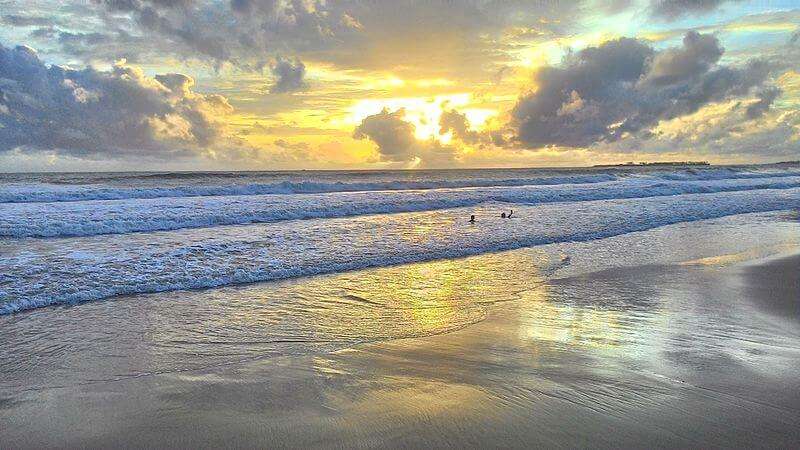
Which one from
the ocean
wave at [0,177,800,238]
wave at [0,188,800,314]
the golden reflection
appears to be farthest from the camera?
wave at [0,177,800,238]

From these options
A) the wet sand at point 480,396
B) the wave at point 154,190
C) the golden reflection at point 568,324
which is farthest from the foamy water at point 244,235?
the wet sand at point 480,396

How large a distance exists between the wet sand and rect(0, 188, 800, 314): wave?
4188 millimetres

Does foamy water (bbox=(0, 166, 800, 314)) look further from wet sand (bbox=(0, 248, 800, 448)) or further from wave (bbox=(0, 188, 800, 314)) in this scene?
wet sand (bbox=(0, 248, 800, 448))

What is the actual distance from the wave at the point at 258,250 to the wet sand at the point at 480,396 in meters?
4.19

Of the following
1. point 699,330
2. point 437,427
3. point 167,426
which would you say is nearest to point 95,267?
point 167,426

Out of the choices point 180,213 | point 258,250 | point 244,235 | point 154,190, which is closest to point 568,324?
point 258,250

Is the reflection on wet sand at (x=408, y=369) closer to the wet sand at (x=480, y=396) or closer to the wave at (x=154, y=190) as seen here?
the wet sand at (x=480, y=396)

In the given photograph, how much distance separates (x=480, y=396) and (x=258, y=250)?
8433mm

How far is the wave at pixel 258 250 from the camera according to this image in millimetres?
8461

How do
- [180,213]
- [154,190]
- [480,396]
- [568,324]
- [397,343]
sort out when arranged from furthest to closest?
1. [154,190]
2. [180,213]
3. [568,324]
4. [397,343]
5. [480,396]

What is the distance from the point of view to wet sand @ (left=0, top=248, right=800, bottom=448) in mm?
3625

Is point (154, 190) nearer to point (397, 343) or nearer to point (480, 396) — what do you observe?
point (397, 343)

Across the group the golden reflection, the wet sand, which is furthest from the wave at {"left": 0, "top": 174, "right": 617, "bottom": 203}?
the golden reflection

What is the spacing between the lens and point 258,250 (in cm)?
1169
